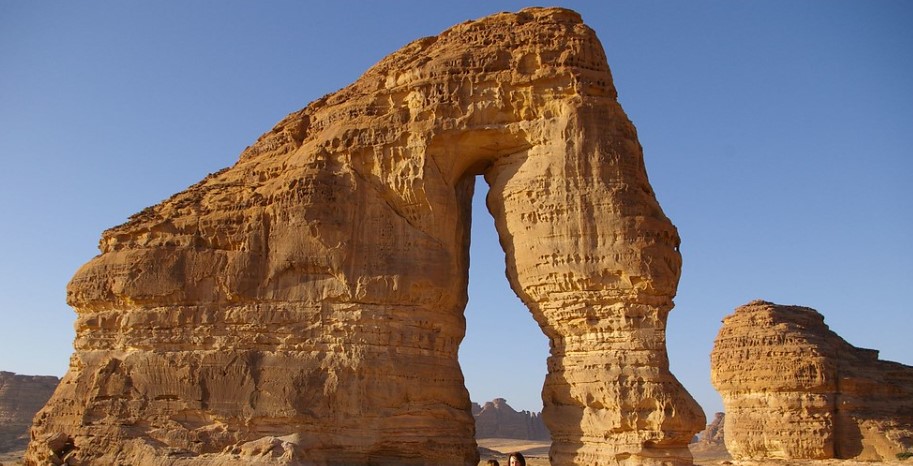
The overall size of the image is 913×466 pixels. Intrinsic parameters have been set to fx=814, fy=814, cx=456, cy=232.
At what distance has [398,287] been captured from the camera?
18.7 meters

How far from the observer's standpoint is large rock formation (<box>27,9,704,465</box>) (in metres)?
17.3

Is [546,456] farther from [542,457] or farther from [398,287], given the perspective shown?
[398,287]

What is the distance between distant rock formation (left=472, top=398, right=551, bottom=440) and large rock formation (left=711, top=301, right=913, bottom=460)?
4238cm

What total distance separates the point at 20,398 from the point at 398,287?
160 ft

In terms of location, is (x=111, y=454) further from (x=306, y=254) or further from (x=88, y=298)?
(x=306, y=254)

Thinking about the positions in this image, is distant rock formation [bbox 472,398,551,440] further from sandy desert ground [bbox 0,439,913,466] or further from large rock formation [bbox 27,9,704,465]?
large rock formation [bbox 27,9,704,465]

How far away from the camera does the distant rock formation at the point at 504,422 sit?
73.4 meters

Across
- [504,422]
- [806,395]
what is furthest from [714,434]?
[806,395]

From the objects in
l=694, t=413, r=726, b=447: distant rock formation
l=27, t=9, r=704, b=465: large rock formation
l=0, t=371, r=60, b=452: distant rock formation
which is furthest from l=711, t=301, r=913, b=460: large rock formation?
l=0, t=371, r=60, b=452: distant rock formation

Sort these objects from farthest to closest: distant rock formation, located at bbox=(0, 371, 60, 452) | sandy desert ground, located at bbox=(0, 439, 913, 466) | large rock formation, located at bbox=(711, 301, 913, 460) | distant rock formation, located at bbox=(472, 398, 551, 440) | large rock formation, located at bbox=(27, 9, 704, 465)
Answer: distant rock formation, located at bbox=(472, 398, 551, 440), distant rock formation, located at bbox=(0, 371, 60, 452), large rock formation, located at bbox=(711, 301, 913, 460), sandy desert ground, located at bbox=(0, 439, 913, 466), large rock formation, located at bbox=(27, 9, 704, 465)

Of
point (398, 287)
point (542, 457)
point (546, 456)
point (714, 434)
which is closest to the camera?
point (398, 287)

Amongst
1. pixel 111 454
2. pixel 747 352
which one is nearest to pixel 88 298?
pixel 111 454

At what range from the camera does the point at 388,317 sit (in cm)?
1862

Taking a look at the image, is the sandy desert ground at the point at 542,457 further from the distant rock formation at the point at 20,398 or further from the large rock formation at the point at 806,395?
the distant rock formation at the point at 20,398
